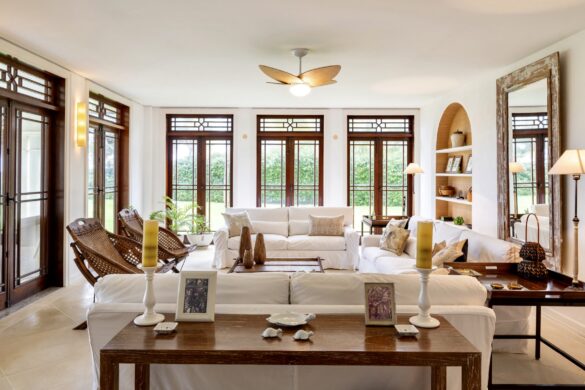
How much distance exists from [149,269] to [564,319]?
3.72m

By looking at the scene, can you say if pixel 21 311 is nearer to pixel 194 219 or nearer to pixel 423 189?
pixel 194 219

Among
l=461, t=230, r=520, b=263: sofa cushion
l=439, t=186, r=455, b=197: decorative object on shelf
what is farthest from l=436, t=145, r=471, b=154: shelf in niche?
l=461, t=230, r=520, b=263: sofa cushion

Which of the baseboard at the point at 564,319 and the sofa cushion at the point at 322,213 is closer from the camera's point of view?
the baseboard at the point at 564,319

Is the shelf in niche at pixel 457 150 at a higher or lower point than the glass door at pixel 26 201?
higher

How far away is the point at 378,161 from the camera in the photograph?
7.71 metres

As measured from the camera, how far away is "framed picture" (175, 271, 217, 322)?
1.83 m

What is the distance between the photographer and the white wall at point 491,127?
143 inches

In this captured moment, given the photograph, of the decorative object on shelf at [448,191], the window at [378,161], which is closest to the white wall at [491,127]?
the decorative object on shelf at [448,191]

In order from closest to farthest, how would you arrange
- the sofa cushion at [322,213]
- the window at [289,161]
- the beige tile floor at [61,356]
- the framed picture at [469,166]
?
the beige tile floor at [61,356] → the framed picture at [469,166] → the sofa cushion at [322,213] → the window at [289,161]

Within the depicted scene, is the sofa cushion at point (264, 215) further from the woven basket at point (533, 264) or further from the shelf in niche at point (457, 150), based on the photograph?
the woven basket at point (533, 264)

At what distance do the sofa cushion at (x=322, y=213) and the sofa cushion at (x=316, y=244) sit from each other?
65 centimetres

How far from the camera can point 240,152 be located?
761cm

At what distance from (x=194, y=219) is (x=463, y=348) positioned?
6291mm

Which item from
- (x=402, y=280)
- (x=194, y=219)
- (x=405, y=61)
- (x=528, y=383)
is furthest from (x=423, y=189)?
(x=402, y=280)
